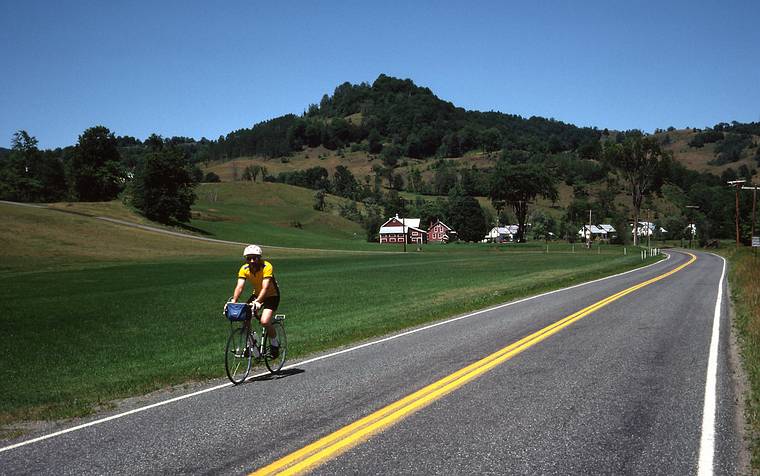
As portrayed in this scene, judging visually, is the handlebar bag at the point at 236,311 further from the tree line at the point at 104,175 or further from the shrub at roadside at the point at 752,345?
the tree line at the point at 104,175

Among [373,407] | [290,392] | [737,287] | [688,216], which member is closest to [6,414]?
[290,392]

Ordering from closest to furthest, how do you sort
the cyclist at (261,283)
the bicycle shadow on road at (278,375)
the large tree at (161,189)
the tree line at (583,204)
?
the cyclist at (261,283) → the bicycle shadow on road at (278,375) → the tree line at (583,204) → the large tree at (161,189)

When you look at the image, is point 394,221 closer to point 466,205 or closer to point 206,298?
point 466,205

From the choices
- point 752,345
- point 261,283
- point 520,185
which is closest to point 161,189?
point 520,185

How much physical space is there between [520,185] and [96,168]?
89.9 meters

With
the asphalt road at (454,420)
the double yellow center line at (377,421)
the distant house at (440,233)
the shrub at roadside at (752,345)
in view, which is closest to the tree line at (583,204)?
the distant house at (440,233)

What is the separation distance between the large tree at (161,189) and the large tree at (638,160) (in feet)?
239

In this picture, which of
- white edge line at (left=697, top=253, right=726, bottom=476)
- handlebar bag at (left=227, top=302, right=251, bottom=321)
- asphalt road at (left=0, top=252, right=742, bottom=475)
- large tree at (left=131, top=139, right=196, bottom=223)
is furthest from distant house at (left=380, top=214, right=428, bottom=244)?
handlebar bag at (left=227, top=302, right=251, bottom=321)

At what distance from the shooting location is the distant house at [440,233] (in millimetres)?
159125

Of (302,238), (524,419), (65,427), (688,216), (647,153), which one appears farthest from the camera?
(688,216)

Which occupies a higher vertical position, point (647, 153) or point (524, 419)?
point (647, 153)

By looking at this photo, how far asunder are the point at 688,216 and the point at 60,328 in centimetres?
18199

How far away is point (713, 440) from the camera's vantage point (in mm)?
6996

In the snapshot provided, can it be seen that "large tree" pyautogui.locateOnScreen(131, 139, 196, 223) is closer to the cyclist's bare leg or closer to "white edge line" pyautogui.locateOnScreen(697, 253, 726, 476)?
the cyclist's bare leg
